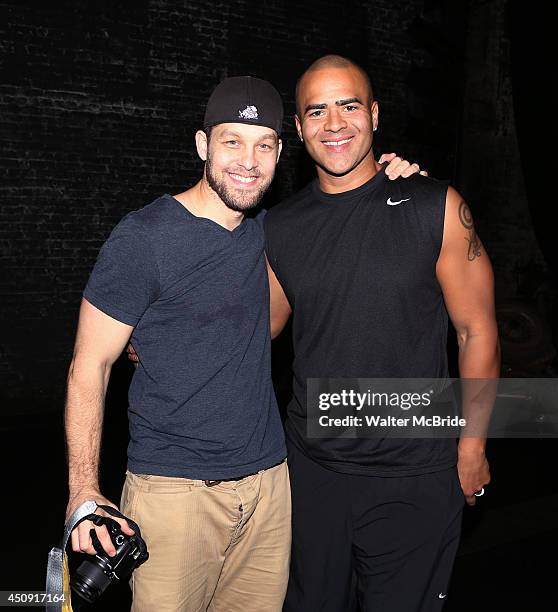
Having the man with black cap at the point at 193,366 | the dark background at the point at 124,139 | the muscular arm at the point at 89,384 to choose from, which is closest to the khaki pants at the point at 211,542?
the man with black cap at the point at 193,366

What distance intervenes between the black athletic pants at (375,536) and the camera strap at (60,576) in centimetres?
87

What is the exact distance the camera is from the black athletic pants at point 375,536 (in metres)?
2.48

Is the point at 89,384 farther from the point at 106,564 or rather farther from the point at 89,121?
the point at 89,121

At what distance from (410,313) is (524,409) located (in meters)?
5.06

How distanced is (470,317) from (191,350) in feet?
3.11

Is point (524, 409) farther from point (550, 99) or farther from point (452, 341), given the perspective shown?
point (550, 99)

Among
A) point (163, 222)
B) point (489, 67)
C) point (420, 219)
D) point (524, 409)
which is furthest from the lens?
point (489, 67)

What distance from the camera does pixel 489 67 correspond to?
9.96 metres

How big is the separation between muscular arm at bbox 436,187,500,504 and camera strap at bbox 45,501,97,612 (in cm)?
129

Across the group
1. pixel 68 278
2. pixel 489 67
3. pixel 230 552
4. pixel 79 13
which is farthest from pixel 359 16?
pixel 230 552

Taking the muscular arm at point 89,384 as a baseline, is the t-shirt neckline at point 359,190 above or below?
above

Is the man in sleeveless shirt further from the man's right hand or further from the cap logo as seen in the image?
the man's right hand

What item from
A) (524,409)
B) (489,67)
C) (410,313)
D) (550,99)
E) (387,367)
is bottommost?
(524,409)

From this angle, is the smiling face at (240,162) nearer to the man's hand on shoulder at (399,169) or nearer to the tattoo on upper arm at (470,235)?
the man's hand on shoulder at (399,169)
